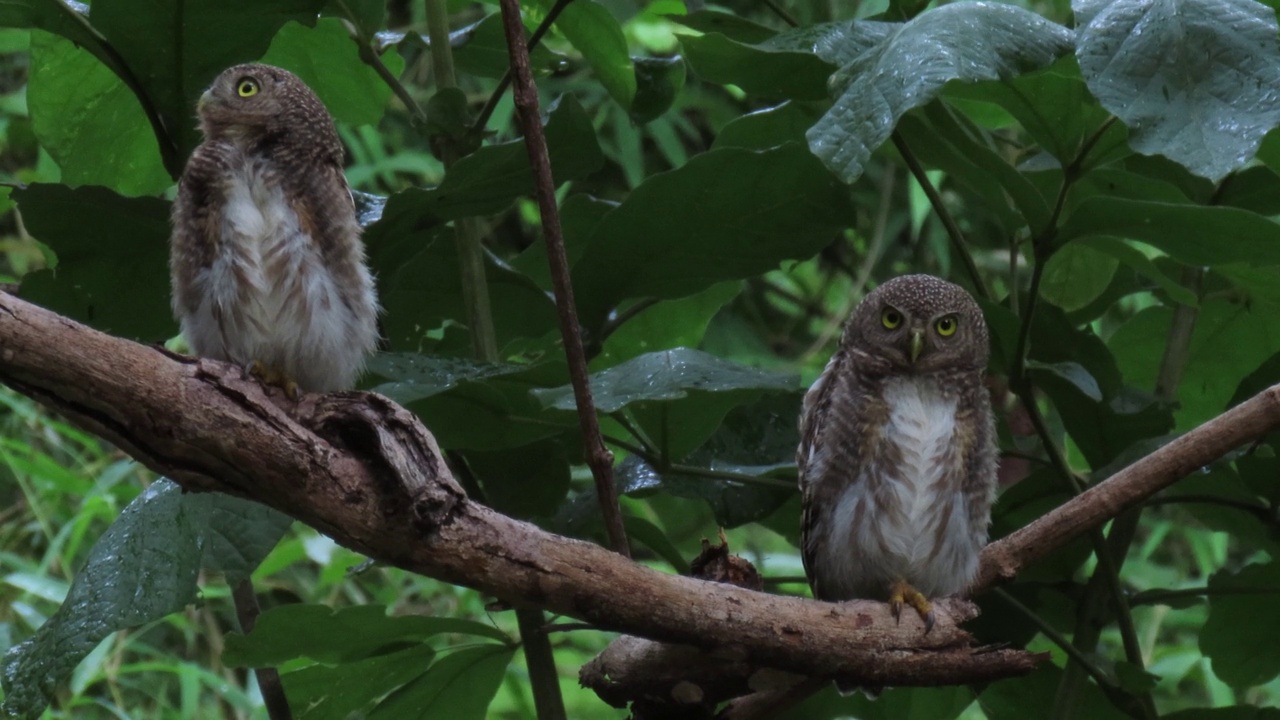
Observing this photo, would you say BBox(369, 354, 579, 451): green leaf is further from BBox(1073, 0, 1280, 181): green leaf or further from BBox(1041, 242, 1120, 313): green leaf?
BBox(1041, 242, 1120, 313): green leaf

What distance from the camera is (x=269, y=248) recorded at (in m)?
2.23

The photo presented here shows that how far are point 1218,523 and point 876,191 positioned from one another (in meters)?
2.81

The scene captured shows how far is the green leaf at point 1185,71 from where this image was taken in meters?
1.76

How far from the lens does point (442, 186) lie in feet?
7.02

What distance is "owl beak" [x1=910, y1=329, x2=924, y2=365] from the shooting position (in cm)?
256

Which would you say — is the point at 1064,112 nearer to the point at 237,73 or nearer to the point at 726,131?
the point at 726,131

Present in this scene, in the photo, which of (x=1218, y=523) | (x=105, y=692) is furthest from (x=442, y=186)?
(x=105, y=692)

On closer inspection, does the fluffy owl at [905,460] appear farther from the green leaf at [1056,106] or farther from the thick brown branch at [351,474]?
the thick brown branch at [351,474]

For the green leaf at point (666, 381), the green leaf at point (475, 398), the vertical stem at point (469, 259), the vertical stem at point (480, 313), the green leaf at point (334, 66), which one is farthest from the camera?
the green leaf at point (334, 66)

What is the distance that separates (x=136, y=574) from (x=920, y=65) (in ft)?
4.23

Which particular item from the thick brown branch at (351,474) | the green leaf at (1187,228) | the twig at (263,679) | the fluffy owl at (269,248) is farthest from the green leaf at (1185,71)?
the twig at (263,679)

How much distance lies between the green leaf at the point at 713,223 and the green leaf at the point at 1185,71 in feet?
1.69

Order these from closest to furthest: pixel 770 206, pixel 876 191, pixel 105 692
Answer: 1. pixel 770 206
2. pixel 105 692
3. pixel 876 191

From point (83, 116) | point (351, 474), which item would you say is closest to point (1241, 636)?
point (351, 474)
